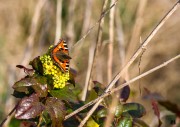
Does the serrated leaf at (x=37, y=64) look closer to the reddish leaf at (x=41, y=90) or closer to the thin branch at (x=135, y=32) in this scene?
the reddish leaf at (x=41, y=90)

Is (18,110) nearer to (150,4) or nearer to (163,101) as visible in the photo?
(163,101)

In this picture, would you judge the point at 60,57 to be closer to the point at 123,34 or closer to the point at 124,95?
the point at 124,95

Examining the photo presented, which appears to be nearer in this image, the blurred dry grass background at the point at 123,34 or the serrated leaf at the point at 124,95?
the serrated leaf at the point at 124,95

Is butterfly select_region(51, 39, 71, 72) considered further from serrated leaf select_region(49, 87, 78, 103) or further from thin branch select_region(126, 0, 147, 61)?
thin branch select_region(126, 0, 147, 61)

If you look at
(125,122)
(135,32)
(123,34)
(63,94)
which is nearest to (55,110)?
(63,94)

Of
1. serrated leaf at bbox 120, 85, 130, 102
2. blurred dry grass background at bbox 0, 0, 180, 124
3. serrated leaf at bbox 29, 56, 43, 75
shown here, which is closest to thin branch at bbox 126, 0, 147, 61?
serrated leaf at bbox 120, 85, 130, 102

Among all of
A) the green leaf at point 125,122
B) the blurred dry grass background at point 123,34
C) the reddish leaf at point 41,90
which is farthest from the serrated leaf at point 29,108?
the blurred dry grass background at point 123,34
